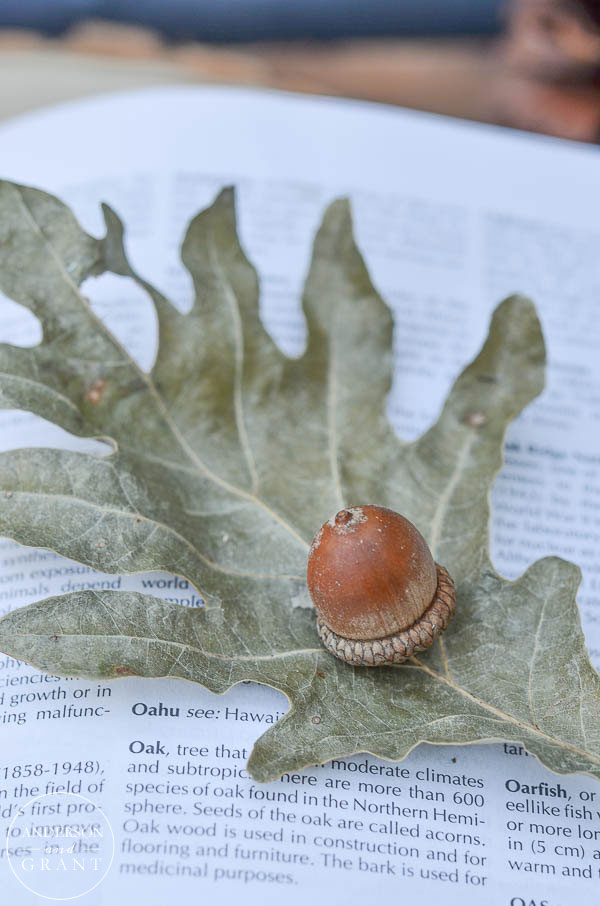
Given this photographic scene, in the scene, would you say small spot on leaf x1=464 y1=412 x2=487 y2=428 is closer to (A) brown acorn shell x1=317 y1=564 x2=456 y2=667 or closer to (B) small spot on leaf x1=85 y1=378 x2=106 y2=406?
(A) brown acorn shell x1=317 y1=564 x2=456 y2=667

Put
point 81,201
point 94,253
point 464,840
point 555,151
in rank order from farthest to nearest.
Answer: point 555,151 < point 81,201 < point 94,253 < point 464,840

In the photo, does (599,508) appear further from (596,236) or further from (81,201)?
(81,201)

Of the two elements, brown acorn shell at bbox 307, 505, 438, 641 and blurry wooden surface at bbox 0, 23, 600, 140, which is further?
blurry wooden surface at bbox 0, 23, 600, 140

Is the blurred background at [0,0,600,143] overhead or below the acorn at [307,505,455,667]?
overhead

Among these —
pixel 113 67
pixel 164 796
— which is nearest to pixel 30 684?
pixel 164 796

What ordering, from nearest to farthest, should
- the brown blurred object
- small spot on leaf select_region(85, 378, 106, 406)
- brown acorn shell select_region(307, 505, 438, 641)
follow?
brown acorn shell select_region(307, 505, 438, 641) → small spot on leaf select_region(85, 378, 106, 406) → the brown blurred object

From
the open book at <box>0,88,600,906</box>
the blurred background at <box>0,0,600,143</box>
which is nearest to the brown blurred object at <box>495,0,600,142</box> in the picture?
the blurred background at <box>0,0,600,143</box>
